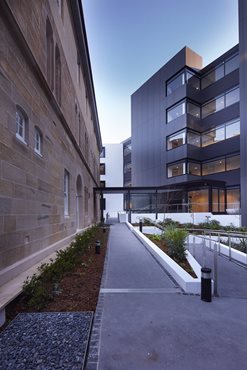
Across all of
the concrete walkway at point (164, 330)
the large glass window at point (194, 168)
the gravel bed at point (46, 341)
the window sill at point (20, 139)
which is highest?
the large glass window at point (194, 168)

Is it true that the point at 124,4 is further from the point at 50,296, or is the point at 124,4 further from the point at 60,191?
the point at 50,296

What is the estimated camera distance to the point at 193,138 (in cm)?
2723

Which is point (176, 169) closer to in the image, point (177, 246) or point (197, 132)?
point (197, 132)

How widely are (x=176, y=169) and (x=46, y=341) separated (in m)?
26.2

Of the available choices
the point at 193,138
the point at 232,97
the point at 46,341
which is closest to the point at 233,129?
the point at 232,97

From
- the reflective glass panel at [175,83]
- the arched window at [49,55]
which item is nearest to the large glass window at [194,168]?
the reflective glass panel at [175,83]

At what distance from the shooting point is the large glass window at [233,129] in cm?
2364

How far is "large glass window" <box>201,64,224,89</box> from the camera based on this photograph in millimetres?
25750

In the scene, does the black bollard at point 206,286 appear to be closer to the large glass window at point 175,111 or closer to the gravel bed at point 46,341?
the gravel bed at point 46,341

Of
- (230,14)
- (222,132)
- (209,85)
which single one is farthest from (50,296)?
(230,14)

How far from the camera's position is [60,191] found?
10016 mm

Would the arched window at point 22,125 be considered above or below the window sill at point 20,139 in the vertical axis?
above

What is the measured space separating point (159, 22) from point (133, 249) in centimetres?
2789

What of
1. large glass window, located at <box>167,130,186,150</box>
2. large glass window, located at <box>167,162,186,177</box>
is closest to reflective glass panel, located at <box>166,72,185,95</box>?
large glass window, located at <box>167,130,186,150</box>
